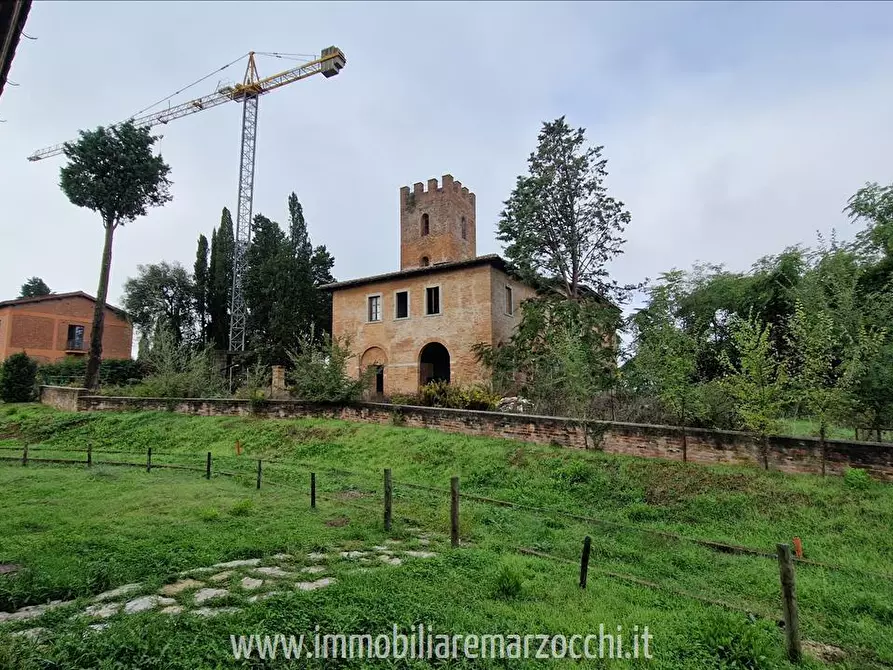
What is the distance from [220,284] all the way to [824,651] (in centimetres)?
3722

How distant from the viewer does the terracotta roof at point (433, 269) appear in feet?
67.5

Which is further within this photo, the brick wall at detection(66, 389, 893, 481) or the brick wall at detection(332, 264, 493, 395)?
the brick wall at detection(332, 264, 493, 395)

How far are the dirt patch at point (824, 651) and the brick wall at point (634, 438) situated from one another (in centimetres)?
570

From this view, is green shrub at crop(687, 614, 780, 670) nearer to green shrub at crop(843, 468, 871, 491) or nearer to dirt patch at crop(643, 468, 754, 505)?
dirt patch at crop(643, 468, 754, 505)

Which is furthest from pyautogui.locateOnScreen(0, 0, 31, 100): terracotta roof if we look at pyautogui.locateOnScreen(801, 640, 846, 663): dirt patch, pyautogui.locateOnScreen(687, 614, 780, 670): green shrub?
pyautogui.locateOnScreen(801, 640, 846, 663): dirt patch

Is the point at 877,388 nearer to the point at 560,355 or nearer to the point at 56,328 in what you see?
the point at 560,355

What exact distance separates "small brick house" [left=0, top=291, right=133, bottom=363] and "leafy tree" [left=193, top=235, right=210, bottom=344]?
548 centimetres

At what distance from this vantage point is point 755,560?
5.77 m

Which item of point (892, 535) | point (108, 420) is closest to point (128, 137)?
point (108, 420)

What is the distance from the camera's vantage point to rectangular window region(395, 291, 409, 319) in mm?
23391

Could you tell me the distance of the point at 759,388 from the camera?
29.2 ft

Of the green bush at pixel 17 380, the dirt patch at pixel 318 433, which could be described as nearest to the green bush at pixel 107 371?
the green bush at pixel 17 380

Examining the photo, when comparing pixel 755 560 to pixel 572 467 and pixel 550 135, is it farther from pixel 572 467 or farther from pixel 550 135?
pixel 550 135

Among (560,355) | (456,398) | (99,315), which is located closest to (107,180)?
(99,315)
